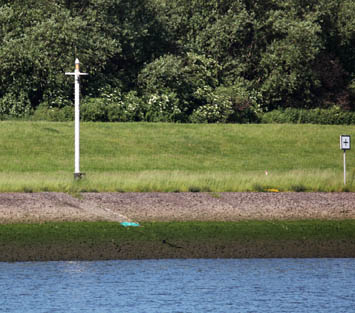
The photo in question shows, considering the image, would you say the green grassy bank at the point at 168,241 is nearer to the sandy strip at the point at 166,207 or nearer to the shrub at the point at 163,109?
the sandy strip at the point at 166,207

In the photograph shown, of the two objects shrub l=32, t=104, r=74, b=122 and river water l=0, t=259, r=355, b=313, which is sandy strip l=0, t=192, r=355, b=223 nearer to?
river water l=0, t=259, r=355, b=313

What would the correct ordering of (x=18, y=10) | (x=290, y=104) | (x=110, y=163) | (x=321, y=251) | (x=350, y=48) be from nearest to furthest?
1. (x=321, y=251)
2. (x=110, y=163)
3. (x=18, y=10)
4. (x=290, y=104)
5. (x=350, y=48)

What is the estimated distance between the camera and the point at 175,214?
20234 millimetres

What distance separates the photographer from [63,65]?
45469 mm

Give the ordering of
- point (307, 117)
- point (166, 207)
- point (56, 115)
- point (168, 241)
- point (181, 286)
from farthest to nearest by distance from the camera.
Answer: point (307, 117) → point (56, 115) → point (166, 207) → point (168, 241) → point (181, 286)

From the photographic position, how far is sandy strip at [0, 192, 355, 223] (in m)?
19.8

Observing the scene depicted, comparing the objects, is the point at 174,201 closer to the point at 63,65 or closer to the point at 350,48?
the point at 63,65

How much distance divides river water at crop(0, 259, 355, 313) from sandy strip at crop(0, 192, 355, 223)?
314 cm

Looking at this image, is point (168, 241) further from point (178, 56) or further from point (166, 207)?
point (178, 56)

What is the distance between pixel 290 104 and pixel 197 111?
896 centimetres

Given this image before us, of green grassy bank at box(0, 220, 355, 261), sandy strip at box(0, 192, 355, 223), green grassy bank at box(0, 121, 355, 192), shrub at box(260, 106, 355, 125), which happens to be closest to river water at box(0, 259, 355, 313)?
green grassy bank at box(0, 220, 355, 261)

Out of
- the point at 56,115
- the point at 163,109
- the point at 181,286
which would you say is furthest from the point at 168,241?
the point at 163,109

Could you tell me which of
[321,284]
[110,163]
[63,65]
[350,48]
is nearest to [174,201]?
[321,284]

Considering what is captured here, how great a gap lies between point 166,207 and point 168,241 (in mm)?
3339
